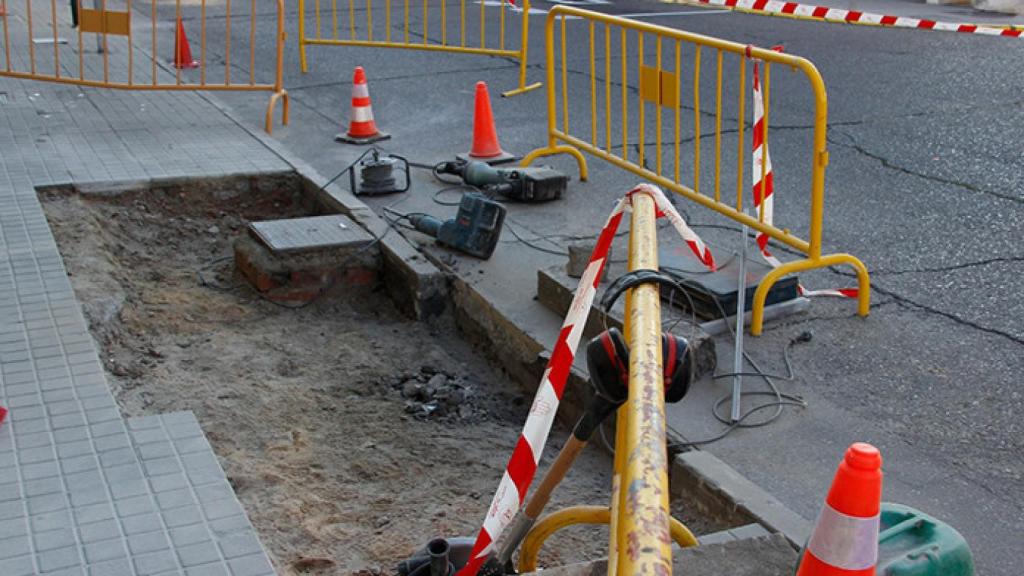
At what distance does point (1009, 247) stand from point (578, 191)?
298 cm

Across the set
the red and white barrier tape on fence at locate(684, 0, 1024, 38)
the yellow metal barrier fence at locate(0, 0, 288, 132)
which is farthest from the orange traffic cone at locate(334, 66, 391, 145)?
the red and white barrier tape on fence at locate(684, 0, 1024, 38)

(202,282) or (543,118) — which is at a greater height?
(543,118)

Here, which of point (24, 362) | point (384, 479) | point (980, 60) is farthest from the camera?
point (980, 60)

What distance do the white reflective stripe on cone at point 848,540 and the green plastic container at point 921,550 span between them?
246mm

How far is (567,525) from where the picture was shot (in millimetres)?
3377

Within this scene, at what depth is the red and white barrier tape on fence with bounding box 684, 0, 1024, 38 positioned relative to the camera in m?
11.3

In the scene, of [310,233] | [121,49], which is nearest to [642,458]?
[310,233]

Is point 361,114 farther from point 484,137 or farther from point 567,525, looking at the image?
point 567,525

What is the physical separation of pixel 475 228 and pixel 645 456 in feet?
16.5

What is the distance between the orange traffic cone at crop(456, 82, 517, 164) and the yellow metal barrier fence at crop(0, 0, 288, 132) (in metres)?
2.06

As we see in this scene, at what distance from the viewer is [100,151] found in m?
9.16

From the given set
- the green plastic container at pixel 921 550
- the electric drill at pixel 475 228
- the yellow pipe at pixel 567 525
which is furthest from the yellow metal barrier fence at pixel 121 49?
the green plastic container at pixel 921 550

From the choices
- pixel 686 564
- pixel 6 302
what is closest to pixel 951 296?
pixel 686 564

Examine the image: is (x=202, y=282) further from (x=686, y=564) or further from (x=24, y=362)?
(x=686, y=564)
